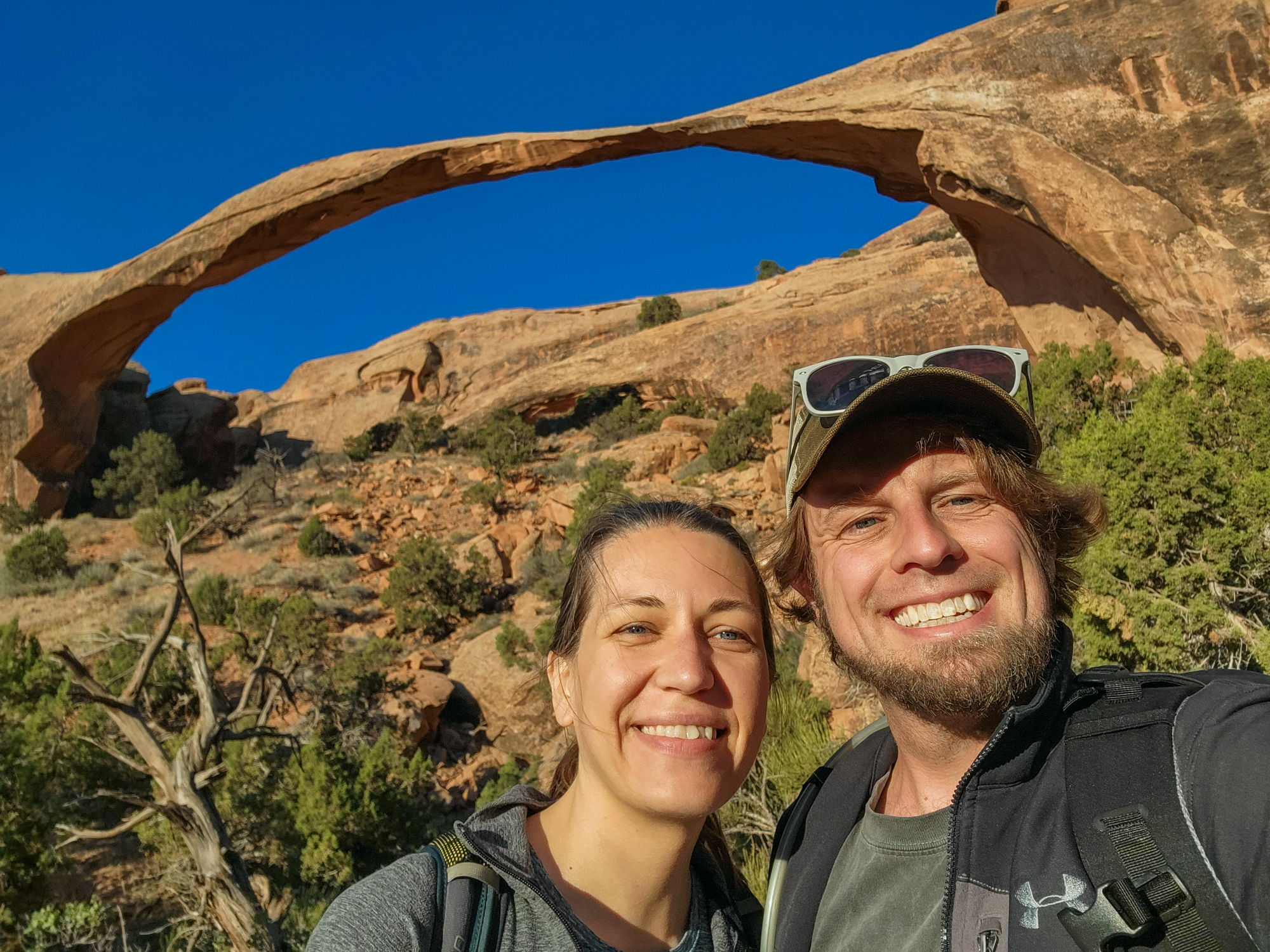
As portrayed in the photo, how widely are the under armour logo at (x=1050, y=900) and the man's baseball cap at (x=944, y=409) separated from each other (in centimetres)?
80

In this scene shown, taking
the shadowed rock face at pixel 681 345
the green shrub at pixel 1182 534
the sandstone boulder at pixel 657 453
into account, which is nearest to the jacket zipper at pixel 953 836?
the green shrub at pixel 1182 534

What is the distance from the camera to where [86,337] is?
1496 centimetres

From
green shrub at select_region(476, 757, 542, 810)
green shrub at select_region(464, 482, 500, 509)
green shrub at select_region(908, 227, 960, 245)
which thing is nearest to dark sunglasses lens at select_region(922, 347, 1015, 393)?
green shrub at select_region(476, 757, 542, 810)

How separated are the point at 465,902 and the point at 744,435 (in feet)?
47.6

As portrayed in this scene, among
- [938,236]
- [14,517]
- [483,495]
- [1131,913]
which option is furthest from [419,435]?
[1131,913]

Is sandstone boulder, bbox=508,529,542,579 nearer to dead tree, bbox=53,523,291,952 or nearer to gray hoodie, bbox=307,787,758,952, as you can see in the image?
dead tree, bbox=53,523,291,952

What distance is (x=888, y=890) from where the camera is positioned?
1349mm

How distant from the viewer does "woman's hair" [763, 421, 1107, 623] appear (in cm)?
151

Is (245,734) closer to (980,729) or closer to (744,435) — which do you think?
(980,729)

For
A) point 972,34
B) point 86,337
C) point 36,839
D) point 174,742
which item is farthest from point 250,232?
point 972,34

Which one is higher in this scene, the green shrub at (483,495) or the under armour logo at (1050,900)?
the green shrub at (483,495)

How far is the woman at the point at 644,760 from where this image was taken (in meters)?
1.32

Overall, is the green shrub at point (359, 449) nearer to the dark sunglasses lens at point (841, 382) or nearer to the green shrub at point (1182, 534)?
the green shrub at point (1182, 534)

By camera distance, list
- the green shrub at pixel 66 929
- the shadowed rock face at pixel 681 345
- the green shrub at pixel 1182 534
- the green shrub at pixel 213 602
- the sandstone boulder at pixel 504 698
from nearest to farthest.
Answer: the green shrub at pixel 66 929 → the green shrub at pixel 1182 534 → the sandstone boulder at pixel 504 698 → the green shrub at pixel 213 602 → the shadowed rock face at pixel 681 345
